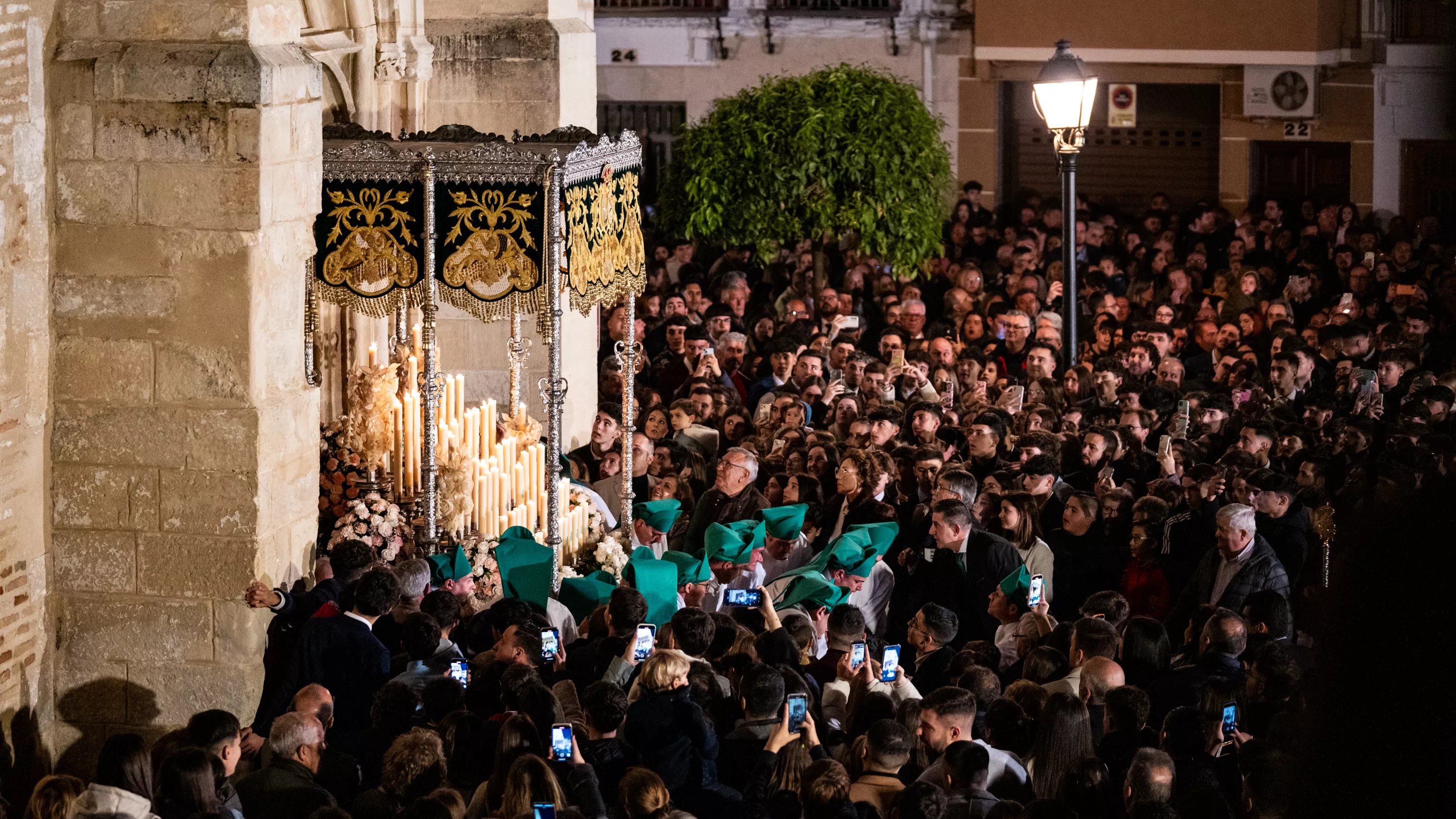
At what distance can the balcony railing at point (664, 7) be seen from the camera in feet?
68.6

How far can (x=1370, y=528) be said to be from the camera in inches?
46.8

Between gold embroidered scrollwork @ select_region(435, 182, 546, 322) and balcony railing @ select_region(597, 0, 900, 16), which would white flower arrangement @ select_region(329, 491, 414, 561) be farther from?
balcony railing @ select_region(597, 0, 900, 16)

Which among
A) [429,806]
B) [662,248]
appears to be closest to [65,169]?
[429,806]

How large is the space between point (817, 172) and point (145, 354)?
8366 mm

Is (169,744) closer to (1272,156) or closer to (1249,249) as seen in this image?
(1249,249)

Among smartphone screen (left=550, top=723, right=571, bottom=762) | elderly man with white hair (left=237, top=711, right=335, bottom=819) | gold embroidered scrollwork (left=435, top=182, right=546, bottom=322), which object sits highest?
gold embroidered scrollwork (left=435, top=182, right=546, bottom=322)

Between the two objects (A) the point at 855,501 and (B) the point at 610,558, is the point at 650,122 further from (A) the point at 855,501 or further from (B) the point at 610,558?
(A) the point at 855,501

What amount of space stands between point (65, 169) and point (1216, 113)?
1594 cm

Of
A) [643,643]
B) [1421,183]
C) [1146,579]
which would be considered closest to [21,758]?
[643,643]

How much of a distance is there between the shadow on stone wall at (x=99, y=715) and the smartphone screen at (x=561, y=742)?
252 cm

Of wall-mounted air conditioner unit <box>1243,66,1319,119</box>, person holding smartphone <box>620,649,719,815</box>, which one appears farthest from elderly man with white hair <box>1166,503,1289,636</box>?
wall-mounted air conditioner unit <box>1243,66,1319,119</box>

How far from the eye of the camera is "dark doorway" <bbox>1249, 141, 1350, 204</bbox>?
19.9 meters

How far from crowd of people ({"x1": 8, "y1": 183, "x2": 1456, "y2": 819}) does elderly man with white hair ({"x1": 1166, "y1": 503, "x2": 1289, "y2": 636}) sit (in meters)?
0.02

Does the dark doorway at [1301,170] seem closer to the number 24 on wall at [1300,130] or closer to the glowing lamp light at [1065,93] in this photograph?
the number 24 on wall at [1300,130]
